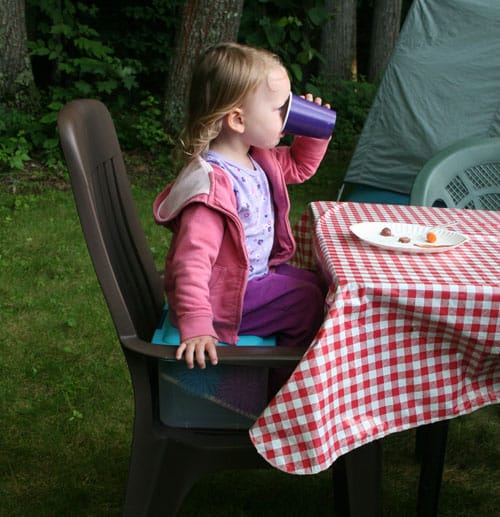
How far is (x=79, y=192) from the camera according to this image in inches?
63.2

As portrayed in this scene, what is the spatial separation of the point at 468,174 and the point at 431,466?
140 centimetres

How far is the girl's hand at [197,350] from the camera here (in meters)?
1.62

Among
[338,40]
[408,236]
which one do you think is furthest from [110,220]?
[338,40]

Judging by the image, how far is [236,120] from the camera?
1939mm

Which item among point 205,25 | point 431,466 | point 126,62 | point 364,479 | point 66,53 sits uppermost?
point 364,479

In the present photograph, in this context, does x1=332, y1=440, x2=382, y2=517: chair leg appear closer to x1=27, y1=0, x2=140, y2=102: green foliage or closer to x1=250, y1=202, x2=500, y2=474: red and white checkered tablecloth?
x1=250, y1=202, x2=500, y2=474: red and white checkered tablecloth

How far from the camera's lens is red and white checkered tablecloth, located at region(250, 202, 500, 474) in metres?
1.56

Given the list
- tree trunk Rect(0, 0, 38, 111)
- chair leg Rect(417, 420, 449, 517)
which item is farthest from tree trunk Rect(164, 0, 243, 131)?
chair leg Rect(417, 420, 449, 517)

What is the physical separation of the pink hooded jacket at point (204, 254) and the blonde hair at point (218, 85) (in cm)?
9

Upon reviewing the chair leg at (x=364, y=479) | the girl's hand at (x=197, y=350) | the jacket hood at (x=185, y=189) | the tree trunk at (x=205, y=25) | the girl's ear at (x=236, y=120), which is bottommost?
the tree trunk at (x=205, y=25)

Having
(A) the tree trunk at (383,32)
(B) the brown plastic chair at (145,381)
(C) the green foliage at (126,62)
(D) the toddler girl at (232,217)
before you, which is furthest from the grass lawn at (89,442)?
(A) the tree trunk at (383,32)

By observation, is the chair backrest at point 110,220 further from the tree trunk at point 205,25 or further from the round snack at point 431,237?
the tree trunk at point 205,25

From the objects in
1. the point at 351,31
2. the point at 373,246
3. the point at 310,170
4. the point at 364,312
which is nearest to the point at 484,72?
the point at 310,170

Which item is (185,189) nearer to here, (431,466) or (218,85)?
(218,85)
